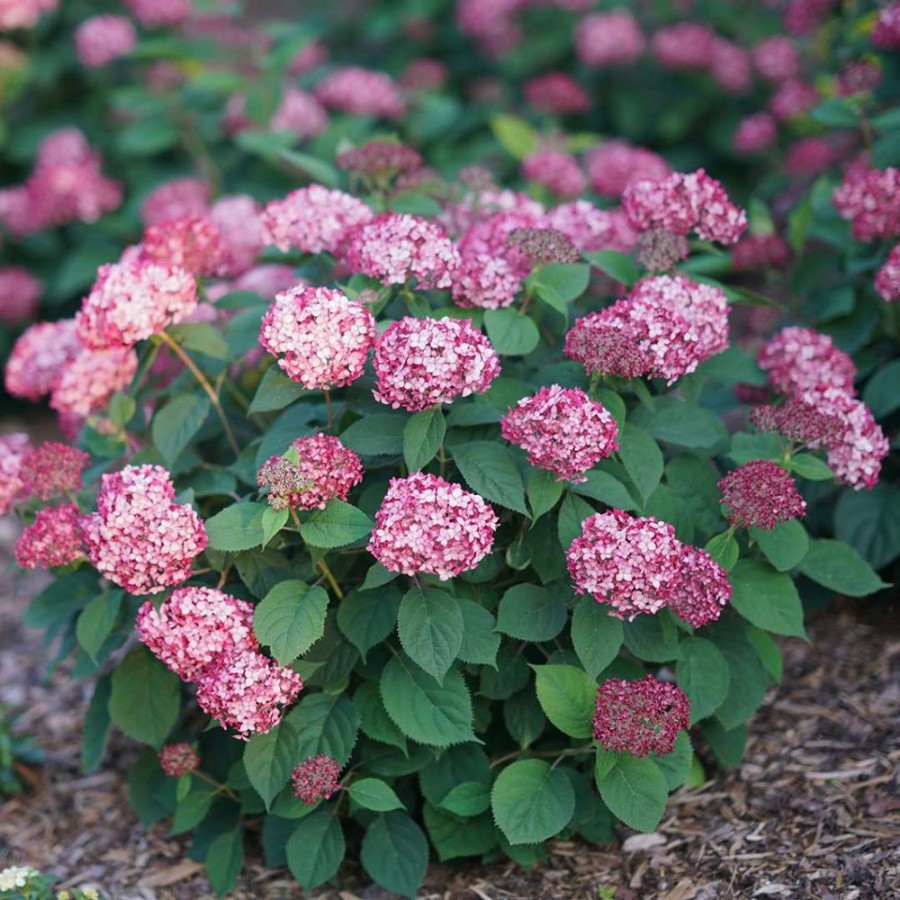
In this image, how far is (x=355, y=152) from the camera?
132 inches

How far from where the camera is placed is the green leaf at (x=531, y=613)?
8.63ft

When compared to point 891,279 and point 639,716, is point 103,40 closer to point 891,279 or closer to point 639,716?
point 891,279

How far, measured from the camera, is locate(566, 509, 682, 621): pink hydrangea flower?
95.8 inches

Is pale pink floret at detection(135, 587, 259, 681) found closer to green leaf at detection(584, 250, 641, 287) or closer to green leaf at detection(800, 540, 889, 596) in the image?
green leaf at detection(584, 250, 641, 287)

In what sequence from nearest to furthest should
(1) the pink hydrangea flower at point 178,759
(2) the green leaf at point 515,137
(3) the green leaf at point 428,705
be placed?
(3) the green leaf at point 428,705
(1) the pink hydrangea flower at point 178,759
(2) the green leaf at point 515,137

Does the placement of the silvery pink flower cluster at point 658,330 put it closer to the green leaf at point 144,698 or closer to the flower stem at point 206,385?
the flower stem at point 206,385

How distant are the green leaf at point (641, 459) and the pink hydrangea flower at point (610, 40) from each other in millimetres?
3515

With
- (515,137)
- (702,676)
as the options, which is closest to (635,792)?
(702,676)

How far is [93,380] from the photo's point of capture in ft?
10.6

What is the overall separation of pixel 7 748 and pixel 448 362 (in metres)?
1.90

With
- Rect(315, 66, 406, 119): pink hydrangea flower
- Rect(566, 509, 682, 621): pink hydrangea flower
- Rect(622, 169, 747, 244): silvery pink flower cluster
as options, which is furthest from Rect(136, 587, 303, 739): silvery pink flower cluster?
Rect(315, 66, 406, 119): pink hydrangea flower

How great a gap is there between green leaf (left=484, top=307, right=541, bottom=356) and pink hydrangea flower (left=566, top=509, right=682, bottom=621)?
1.63ft

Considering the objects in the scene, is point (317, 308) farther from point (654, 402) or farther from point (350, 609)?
point (654, 402)

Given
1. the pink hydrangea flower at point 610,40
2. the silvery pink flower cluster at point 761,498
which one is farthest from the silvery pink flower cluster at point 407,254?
the pink hydrangea flower at point 610,40
